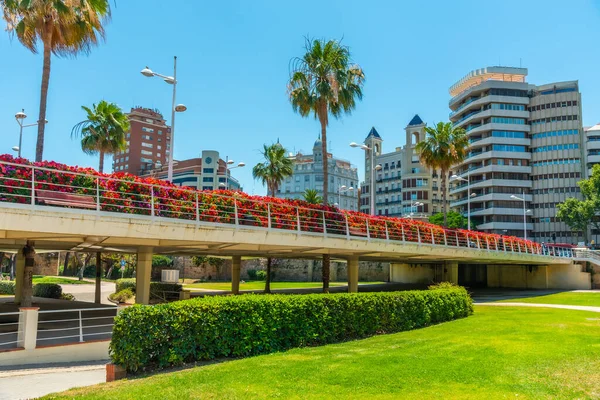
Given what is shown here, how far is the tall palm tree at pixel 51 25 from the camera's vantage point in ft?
70.2

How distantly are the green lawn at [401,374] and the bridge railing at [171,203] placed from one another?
22.5 ft

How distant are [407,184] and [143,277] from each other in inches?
3983

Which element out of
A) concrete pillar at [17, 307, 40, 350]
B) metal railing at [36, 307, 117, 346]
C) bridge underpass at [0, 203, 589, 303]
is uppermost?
bridge underpass at [0, 203, 589, 303]

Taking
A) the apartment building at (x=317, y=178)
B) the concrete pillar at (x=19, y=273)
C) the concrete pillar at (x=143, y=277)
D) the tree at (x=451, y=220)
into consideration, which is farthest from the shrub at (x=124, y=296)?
the apartment building at (x=317, y=178)

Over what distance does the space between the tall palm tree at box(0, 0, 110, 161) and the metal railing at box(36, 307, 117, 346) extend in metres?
7.19

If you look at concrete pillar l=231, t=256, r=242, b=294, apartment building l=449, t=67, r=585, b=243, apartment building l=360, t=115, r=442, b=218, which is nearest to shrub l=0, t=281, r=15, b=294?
concrete pillar l=231, t=256, r=242, b=294

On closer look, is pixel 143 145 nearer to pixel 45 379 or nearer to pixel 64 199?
pixel 64 199

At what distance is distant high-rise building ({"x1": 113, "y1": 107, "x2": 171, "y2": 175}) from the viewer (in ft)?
494

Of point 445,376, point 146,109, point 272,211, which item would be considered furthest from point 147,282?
point 146,109

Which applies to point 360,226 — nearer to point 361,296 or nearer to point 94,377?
point 361,296

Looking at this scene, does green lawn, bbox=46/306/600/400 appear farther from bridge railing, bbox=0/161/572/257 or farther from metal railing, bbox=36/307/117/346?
bridge railing, bbox=0/161/572/257

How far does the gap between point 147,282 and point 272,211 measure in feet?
19.5

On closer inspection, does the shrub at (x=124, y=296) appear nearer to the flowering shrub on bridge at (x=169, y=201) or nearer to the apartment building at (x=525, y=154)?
the flowering shrub on bridge at (x=169, y=201)

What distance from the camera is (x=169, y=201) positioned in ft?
61.8
